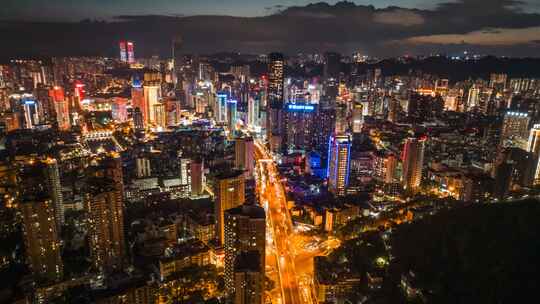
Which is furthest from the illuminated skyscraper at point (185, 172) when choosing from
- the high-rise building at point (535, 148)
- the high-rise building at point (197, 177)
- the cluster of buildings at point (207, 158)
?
the high-rise building at point (535, 148)

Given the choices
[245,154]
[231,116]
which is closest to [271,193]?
[245,154]

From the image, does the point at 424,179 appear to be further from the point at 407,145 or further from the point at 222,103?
the point at 222,103

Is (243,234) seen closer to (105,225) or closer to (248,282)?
(248,282)

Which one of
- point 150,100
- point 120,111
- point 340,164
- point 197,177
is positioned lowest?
point 197,177

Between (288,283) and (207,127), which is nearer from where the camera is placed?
(288,283)

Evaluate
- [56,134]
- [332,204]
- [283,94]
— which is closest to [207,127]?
[283,94]

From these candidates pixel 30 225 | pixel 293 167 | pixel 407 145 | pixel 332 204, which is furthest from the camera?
pixel 293 167

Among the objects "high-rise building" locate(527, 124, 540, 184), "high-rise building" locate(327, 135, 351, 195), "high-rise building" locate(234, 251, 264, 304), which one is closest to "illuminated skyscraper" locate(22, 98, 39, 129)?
"high-rise building" locate(327, 135, 351, 195)
